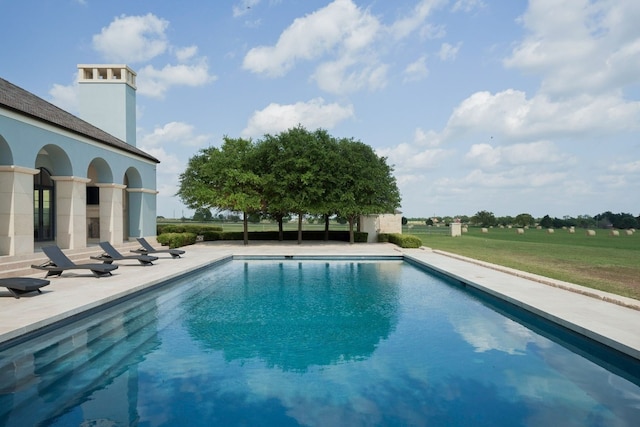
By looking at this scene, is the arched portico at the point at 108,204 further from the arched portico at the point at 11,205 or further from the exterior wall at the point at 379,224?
the exterior wall at the point at 379,224

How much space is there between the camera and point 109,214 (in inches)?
847

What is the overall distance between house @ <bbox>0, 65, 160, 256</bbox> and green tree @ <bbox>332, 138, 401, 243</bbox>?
12951mm

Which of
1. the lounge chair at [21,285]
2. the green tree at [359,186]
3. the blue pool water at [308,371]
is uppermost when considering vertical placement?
the green tree at [359,186]

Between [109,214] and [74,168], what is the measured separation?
3894 mm

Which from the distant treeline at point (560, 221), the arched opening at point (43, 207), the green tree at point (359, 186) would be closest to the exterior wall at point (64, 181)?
the arched opening at point (43, 207)

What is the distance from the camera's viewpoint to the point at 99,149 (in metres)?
20.4

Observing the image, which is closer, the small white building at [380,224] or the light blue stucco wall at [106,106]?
the light blue stucco wall at [106,106]

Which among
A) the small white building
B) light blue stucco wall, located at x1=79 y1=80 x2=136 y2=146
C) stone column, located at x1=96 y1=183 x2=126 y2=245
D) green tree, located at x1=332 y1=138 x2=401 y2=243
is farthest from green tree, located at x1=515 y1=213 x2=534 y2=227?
stone column, located at x1=96 y1=183 x2=126 y2=245

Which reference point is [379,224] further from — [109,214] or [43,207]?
A: [43,207]

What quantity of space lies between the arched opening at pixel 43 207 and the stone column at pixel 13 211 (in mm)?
7259

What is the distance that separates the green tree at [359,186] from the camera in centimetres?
2825

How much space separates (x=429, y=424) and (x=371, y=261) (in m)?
16.7

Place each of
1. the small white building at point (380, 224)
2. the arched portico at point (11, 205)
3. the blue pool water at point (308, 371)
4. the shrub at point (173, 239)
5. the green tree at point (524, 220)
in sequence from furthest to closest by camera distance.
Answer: the green tree at point (524, 220) < the small white building at point (380, 224) < the shrub at point (173, 239) < the arched portico at point (11, 205) < the blue pool water at point (308, 371)

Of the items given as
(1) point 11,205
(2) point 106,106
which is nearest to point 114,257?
(1) point 11,205
